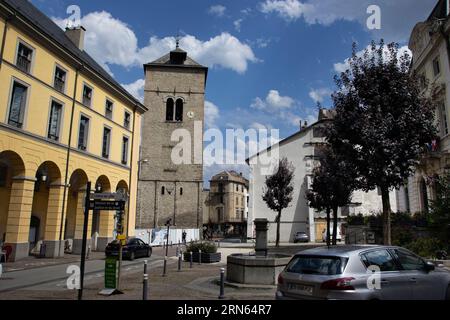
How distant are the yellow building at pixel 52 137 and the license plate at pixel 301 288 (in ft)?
56.7

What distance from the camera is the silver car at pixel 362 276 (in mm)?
6145

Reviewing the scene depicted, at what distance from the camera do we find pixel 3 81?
60.4ft

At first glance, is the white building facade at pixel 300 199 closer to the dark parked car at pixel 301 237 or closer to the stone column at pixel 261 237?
the dark parked car at pixel 301 237

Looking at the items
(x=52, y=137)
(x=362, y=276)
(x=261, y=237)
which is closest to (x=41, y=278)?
(x=261, y=237)

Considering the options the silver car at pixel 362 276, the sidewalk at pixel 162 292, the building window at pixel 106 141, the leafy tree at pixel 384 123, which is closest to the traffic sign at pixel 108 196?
the sidewalk at pixel 162 292

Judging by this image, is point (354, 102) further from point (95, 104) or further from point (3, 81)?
point (95, 104)

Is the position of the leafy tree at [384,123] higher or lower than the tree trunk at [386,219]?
higher

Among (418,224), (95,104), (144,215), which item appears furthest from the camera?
(144,215)

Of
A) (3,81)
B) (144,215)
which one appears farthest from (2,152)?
(144,215)

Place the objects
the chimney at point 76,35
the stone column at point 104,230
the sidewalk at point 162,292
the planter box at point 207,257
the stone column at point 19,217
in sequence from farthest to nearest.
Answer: the chimney at point 76,35 < the stone column at point 104,230 < the planter box at point 207,257 < the stone column at point 19,217 < the sidewalk at point 162,292

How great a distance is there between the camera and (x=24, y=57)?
20250 millimetres

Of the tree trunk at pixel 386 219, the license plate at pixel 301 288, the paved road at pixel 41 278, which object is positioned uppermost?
the tree trunk at pixel 386 219

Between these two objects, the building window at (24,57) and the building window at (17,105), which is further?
the building window at (24,57)
